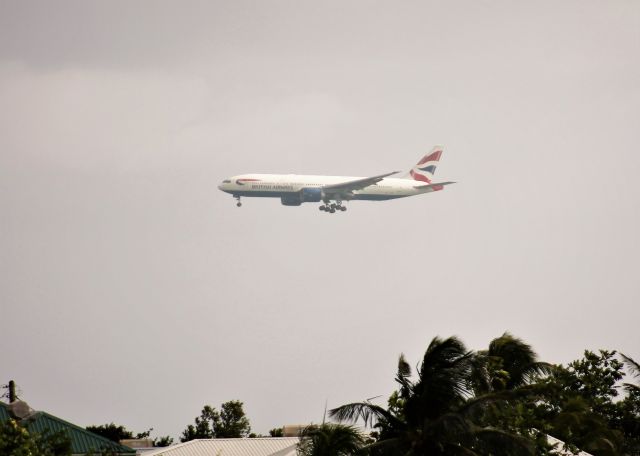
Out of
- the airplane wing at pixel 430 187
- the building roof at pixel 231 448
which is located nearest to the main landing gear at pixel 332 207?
the airplane wing at pixel 430 187

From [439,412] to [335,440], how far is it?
3.17m

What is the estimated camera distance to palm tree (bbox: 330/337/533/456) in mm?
35781

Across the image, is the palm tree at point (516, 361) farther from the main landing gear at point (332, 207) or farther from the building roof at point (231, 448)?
the main landing gear at point (332, 207)

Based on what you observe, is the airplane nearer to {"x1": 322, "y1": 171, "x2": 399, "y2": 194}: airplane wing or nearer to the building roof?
{"x1": 322, "y1": 171, "x2": 399, "y2": 194}: airplane wing

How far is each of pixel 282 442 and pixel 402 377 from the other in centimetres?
2124

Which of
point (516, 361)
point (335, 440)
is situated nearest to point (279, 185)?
point (516, 361)

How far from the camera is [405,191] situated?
16262cm

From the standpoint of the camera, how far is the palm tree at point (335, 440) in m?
37.9

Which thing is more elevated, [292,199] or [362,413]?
[292,199]

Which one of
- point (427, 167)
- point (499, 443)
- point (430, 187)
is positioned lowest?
point (499, 443)

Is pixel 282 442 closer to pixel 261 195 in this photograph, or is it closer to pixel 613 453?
pixel 613 453

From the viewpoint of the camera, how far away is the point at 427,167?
595 ft

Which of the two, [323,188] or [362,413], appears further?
[323,188]

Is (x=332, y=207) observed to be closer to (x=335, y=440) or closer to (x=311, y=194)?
(x=311, y=194)
